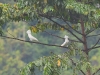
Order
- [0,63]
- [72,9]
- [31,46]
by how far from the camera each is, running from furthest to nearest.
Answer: [31,46], [0,63], [72,9]

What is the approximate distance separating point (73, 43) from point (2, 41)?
3680 centimetres

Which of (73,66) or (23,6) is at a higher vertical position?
(23,6)

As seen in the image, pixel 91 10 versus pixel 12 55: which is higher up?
pixel 91 10

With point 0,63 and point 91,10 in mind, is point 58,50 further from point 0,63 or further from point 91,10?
point 91,10

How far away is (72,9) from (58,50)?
121 ft

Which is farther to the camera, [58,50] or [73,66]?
[58,50]

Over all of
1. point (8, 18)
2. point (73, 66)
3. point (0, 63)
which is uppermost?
point (8, 18)

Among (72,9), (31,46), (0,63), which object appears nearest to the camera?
(72,9)

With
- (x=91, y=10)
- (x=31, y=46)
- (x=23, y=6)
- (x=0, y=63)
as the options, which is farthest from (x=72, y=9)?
(x=31, y=46)

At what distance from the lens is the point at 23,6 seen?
826 cm

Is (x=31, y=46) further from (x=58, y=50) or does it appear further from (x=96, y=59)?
(x=96, y=59)

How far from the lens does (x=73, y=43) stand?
27.6ft

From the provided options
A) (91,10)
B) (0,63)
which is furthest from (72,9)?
(0,63)

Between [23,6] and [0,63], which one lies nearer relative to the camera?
[23,6]
